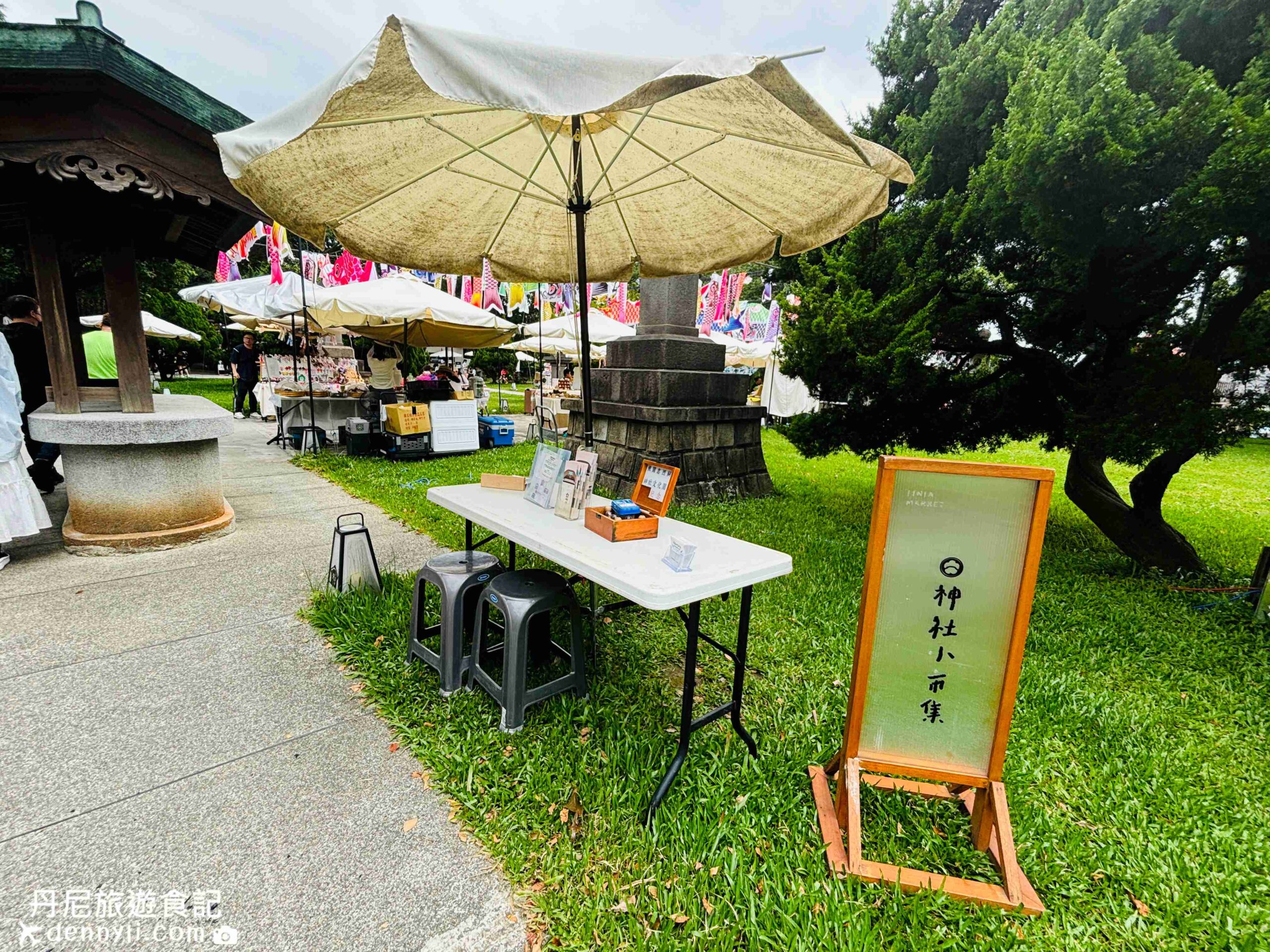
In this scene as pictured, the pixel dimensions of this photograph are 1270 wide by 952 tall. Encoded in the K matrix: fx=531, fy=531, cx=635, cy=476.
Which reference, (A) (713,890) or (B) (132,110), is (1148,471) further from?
(B) (132,110)

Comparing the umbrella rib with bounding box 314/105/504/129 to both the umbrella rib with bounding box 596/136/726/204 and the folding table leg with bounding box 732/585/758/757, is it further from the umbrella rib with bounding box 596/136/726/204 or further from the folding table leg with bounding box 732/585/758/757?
the folding table leg with bounding box 732/585/758/757

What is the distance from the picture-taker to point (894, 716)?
1.83m

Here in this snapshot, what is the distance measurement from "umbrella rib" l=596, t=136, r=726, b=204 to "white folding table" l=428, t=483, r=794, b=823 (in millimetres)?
1708

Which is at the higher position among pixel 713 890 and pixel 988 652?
pixel 988 652

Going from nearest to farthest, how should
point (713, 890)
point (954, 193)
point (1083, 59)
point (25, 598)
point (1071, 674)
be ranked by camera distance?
point (713, 890) < point (1071, 674) < point (1083, 59) < point (25, 598) < point (954, 193)

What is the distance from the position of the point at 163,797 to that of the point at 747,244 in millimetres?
3601

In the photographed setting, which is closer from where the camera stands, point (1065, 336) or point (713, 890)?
point (713, 890)

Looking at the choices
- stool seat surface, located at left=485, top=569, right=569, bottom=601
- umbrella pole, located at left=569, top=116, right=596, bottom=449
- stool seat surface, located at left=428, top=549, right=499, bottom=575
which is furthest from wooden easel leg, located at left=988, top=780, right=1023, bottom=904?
stool seat surface, located at left=428, top=549, right=499, bottom=575

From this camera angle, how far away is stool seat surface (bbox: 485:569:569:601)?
2283 mm

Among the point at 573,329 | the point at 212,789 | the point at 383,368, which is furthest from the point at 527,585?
the point at 383,368

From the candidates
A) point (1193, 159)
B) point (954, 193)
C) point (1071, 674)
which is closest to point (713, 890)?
point (1071, 674)

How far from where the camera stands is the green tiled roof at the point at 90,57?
3.06 meters

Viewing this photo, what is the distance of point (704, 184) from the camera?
2709mm

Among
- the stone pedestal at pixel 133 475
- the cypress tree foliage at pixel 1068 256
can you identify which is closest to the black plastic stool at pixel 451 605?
the stone pedestal at pixel 133 475
